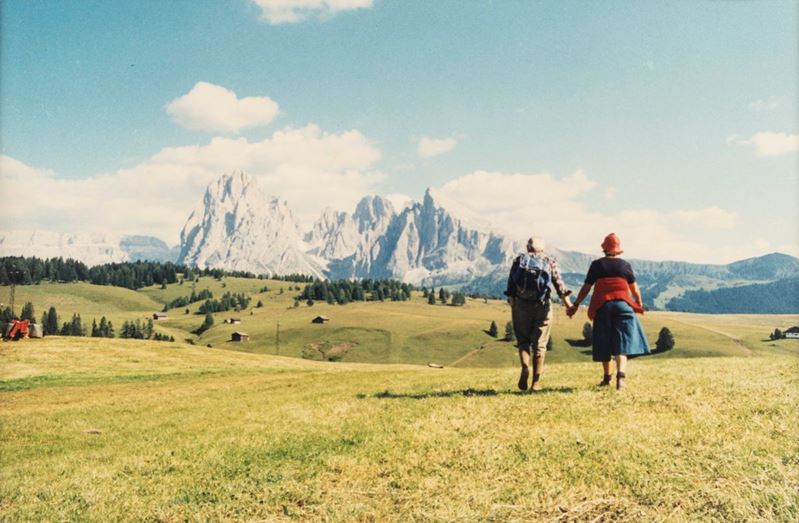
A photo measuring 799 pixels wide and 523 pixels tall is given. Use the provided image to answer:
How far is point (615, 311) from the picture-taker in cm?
1315

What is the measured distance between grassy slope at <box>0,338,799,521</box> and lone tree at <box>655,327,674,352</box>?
20401 centimetres

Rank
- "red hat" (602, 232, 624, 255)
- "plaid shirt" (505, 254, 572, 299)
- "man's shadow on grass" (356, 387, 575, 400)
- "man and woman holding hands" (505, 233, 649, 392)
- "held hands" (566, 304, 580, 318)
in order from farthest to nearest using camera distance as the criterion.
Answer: "held hands" (566, 304, 580, 318) < "plaid shirt" (505, 254, 572, 299) < "red hat" (602, 232, 624, 255) < "man's shadow on grass" (356, 387, 575, 400) < "man and woman holding hands" (505, 233, 649, 392)

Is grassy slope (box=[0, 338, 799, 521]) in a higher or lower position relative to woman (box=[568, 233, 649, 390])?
lower

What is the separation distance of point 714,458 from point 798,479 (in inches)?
47.7

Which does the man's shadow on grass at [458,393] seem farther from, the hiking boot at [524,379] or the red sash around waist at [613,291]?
the red sash around waist at [613,291]

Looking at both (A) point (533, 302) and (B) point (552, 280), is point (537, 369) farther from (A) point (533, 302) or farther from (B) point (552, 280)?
(B) point (552, 280)

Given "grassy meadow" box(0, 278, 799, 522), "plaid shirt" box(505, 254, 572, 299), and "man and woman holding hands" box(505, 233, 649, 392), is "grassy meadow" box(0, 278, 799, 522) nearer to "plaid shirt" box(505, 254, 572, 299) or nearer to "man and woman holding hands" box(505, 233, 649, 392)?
"man and woman holding hands" box(505, 233, 649, 392)

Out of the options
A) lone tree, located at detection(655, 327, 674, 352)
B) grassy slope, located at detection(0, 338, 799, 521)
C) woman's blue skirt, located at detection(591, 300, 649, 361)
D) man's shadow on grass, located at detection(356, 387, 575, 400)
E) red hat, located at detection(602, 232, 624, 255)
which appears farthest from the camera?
lone tree, located at detection(655, 327, 674, 352)

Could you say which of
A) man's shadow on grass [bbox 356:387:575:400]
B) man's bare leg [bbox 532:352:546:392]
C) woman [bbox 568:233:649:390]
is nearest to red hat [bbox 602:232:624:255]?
woman [bbox 568:233:649:390]

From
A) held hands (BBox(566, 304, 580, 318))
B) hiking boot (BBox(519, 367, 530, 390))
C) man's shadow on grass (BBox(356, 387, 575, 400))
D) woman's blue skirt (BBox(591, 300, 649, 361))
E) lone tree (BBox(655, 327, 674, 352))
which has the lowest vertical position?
lone tree (BBox(655, 327, 674, 352))

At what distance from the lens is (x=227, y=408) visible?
16.5m

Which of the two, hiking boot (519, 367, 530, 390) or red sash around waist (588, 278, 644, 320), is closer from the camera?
red sash around waist (588, 278, 644, 320)

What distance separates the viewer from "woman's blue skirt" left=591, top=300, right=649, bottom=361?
12.8 m

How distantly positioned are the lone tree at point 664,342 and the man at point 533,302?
208 meters
